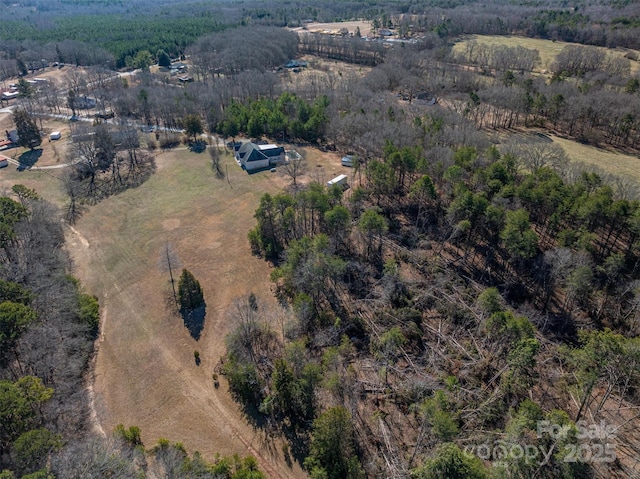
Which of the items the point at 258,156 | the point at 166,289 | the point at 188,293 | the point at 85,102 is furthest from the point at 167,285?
the point at 85,102

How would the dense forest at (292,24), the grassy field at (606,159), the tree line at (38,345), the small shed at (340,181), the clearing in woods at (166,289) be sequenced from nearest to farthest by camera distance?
the tree line at (38,345)
the clearing in woods at (166,289)
the small shed at (340,181)
the grassy field at (606,159)
the dense forest at (292,24)

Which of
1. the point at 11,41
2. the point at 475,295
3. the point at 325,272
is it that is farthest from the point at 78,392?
the point at 11,41

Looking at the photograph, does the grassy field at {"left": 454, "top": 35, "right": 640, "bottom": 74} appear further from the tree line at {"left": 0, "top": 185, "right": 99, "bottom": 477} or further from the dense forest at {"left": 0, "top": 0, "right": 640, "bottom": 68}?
the tree line at {"left": 0, "top": 185, "right": 99, "bottom": 477}

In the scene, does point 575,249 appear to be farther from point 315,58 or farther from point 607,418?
point 315,58

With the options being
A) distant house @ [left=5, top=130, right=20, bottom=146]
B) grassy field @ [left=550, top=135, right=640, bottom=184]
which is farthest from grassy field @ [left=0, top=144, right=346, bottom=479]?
grassy field @ [left=550, top=135, right=640, bottom=184]

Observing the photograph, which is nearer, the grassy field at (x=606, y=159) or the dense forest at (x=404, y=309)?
the dense forest at (x=404, y=309)

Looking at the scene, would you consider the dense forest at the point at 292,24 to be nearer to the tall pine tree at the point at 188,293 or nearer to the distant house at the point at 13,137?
the distant house at the point at 13,137

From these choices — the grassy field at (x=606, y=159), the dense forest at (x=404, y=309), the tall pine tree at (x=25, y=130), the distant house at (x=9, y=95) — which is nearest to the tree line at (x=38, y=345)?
the dense forest at (x=404, y=309)
